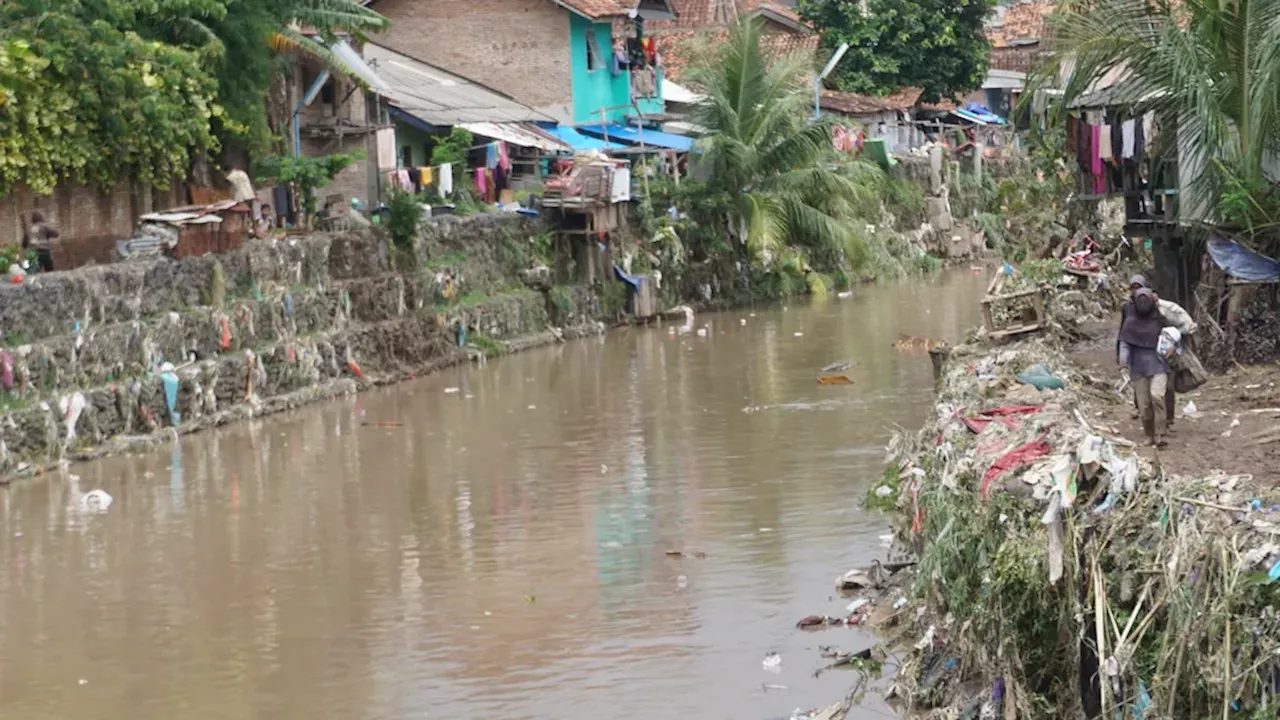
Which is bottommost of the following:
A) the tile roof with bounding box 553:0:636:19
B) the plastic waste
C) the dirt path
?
the dirt path

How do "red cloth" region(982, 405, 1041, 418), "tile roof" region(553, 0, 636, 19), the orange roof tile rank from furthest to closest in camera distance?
the orange roof tile < "tile roof" region(553, 0, 636, 19) < "red cloth" region(982, 405, 1041, 418)

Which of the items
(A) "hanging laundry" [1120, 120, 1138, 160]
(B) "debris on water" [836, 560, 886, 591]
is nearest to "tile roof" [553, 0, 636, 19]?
(A) "hanging laundry" [1120, 120, 1138, 160]

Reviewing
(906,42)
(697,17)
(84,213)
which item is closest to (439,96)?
(84,213)

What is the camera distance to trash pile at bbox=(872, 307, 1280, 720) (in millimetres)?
7402

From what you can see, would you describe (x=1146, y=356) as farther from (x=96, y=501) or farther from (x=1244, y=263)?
(x=96, y=501)

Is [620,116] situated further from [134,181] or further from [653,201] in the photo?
[134,181]

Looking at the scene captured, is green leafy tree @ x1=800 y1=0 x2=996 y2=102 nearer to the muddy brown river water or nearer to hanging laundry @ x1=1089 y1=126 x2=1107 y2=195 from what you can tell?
the muddy brown river water

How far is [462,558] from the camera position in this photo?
1527cm

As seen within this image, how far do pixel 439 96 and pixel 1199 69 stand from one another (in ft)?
66.2

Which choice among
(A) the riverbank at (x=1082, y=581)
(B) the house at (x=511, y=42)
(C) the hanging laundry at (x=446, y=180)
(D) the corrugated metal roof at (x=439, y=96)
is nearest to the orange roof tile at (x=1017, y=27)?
(B) the house at (x=511, y=42)

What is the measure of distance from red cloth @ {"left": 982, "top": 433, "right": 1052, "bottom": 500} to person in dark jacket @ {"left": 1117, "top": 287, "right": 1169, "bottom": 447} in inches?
110

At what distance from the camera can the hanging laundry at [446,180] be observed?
30.0 m

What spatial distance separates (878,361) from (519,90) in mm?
13499

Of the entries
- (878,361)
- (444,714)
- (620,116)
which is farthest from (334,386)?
(620,116)
